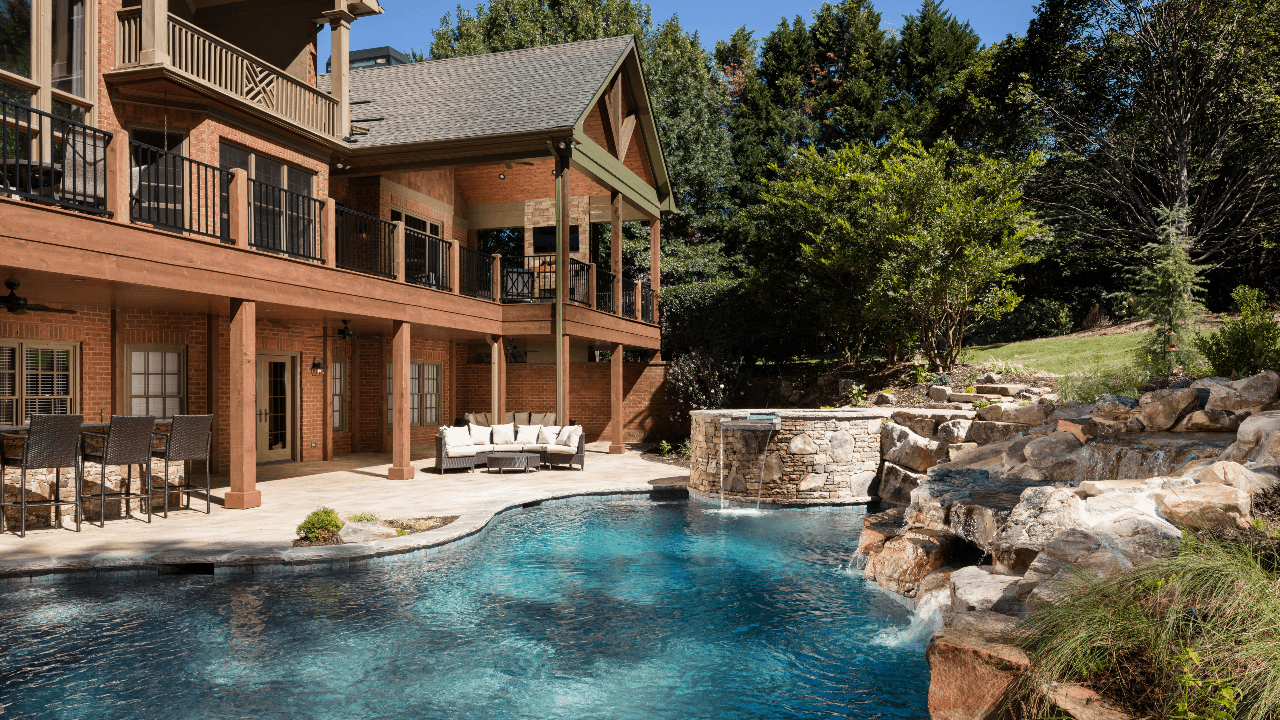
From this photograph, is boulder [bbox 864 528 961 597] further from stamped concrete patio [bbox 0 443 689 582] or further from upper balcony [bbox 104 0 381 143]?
upper balcony [bbox 104 0 381 143]

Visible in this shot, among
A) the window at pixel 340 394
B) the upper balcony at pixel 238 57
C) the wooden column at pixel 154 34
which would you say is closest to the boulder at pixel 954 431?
the upper balcony at pixel 238 57

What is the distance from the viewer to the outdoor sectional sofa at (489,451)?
1348cm

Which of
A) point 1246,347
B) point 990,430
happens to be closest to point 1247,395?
point 1246,347

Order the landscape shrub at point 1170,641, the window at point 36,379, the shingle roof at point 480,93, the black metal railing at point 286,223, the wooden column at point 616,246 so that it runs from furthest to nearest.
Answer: the wooden column at point 616,246 → the shingle roof at point 480,93 → the black metal railing at point 286,223 → the window at point 36,379 → the landscape shrub at point 1170,641

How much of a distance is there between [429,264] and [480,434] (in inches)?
128

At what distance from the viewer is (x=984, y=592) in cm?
525

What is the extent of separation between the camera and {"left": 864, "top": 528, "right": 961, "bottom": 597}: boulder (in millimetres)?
6977

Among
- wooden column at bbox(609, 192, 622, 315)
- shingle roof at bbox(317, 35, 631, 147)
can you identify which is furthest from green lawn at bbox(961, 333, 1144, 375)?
shingle roof at bbox(317, 35, 631, 147)

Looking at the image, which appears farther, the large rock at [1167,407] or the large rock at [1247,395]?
the large rock at [1167,407]

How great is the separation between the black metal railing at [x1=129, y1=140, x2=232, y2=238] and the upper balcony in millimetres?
1122

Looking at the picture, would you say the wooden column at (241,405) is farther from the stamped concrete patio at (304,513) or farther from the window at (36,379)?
the window at (36,379)

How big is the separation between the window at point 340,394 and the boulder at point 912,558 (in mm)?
12295

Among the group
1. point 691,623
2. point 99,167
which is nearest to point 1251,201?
point 691,623

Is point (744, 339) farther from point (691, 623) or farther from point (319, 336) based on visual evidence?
point (691, 623)
